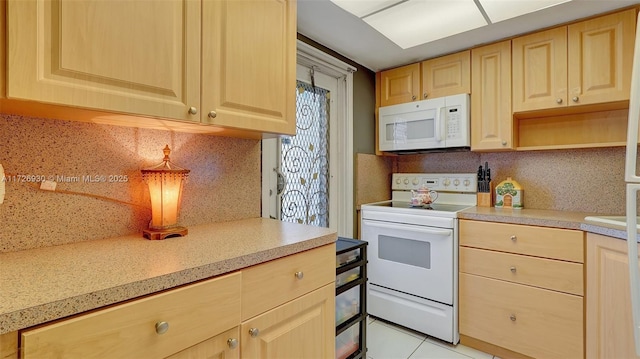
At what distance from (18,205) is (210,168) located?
68 centimetres

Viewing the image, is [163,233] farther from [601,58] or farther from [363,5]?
[601,58]

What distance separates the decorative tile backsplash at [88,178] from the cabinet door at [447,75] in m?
1.74

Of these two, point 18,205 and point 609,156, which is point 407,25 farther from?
point 18,205

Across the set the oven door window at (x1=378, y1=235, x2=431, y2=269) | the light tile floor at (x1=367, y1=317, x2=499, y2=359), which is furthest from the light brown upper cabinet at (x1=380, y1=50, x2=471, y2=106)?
the light tile floor at (x1=367, y1=317, x2=499, y2=359)

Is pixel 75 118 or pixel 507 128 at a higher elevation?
pixel 507 128

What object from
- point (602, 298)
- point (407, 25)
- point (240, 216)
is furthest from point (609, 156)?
point (240, 216)

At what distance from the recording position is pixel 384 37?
2051mm

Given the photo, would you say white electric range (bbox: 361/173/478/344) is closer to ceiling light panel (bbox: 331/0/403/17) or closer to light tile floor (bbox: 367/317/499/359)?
light tile floor (bbox: 367/317/499/359)

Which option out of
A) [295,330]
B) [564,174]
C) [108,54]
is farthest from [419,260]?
[108,54]

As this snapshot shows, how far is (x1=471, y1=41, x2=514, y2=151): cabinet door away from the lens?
2113 mm

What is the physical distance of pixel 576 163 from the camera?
213 centimetres

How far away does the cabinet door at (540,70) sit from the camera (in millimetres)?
1921

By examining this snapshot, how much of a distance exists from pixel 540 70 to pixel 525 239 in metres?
1.11

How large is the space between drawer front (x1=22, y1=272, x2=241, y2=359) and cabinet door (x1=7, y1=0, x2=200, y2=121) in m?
0.56
